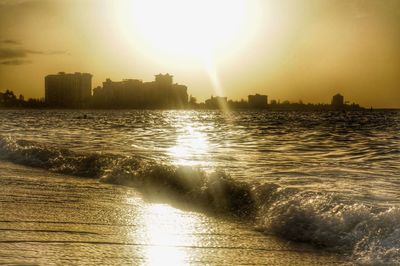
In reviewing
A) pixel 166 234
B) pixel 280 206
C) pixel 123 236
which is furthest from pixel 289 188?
pixel 123 236

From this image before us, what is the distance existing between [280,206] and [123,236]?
10.5ft

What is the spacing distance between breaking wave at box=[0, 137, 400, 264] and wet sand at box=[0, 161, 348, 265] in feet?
1.48

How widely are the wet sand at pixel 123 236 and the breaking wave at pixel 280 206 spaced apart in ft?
1.48

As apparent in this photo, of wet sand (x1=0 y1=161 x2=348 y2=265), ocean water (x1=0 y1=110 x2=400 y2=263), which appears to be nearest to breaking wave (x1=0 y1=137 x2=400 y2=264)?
ocean water (x1=0 y1=110 x2=400 y2=263)

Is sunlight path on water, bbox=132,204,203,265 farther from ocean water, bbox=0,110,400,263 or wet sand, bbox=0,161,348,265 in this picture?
ocean water, bbox=0,110,400,263

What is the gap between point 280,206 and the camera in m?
9.38

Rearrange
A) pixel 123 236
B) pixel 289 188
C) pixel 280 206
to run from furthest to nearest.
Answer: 1. pixel 289 188
2. pixel 280 206
3. pixel 123 236

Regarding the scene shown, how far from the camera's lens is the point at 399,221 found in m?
7.50

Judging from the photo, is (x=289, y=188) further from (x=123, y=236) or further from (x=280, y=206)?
(x=123, y=236)

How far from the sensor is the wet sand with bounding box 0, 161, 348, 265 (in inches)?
249

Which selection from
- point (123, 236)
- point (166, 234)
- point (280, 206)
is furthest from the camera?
point (280, 206)

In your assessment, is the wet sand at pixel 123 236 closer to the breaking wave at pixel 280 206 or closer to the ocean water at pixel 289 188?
the breaking wave at pixel 280 206

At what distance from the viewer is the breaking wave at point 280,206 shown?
23.9 ft

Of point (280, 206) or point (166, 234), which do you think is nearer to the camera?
point (166, 234)
